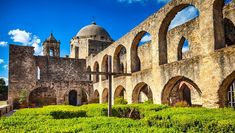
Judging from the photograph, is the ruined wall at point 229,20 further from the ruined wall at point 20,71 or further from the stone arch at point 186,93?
the ruined wall at point 20,71

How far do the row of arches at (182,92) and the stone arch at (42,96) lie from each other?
5547 mm

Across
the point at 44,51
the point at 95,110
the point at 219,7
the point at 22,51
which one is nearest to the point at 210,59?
the point at 219,7

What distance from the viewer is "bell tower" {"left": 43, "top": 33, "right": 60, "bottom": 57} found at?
30900mm

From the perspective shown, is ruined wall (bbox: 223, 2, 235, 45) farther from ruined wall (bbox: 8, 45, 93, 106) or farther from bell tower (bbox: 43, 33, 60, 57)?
bell tower (bbox: 43, 33, 60, 57)

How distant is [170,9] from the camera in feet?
40.3

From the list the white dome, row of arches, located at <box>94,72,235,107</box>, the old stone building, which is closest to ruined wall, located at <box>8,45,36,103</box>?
the old stone building

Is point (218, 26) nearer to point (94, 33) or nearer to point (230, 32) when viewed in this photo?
point (230, 32)

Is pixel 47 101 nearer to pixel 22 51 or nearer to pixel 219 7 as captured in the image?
pixel 22 51

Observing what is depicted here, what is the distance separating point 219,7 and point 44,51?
25564mm

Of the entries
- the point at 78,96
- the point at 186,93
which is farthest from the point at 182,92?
the point at 78,96

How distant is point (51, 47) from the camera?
3127cm

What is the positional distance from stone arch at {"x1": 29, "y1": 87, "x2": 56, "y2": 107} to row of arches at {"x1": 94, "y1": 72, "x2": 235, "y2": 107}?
218 inches

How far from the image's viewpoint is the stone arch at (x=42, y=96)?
2638cm

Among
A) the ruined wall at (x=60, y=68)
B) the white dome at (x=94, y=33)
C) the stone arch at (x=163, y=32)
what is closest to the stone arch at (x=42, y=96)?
the ruined wall at (x=60, y=68)
